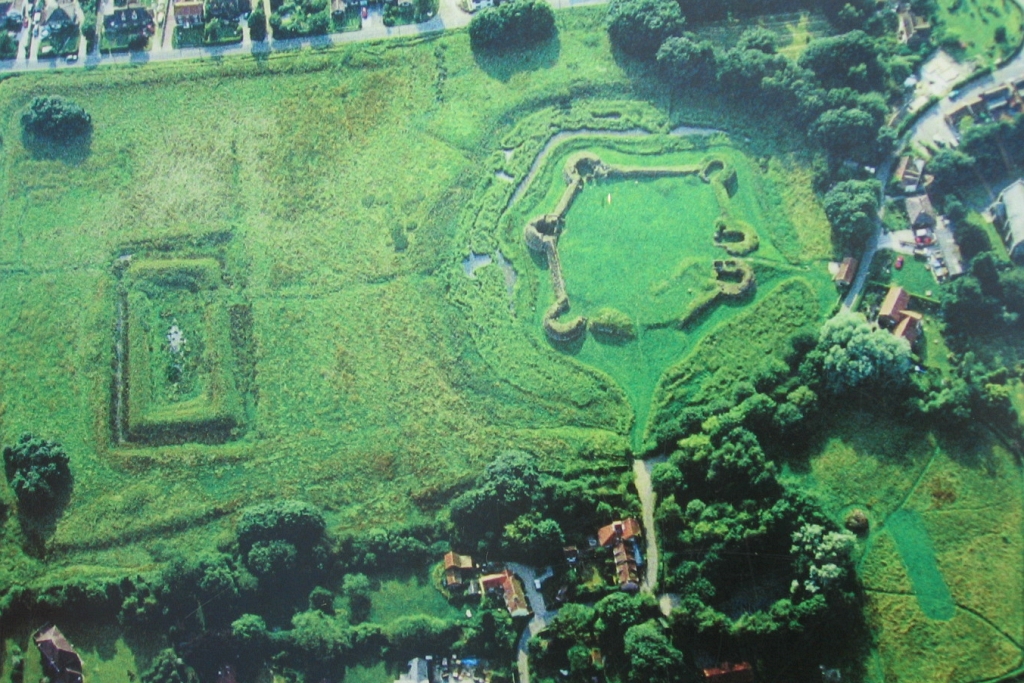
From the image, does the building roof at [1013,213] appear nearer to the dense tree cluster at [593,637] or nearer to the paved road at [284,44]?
the dense tree cluster at [593,637]

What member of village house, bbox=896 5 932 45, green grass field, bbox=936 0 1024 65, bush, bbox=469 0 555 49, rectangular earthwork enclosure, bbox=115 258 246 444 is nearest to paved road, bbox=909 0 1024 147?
green grass field, bbox=936 0 1024 65

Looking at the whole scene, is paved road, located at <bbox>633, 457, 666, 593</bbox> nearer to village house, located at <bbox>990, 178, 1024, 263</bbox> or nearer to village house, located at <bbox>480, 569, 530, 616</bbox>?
village house, located at <bbox>480, 569, 530, 616</bbox>

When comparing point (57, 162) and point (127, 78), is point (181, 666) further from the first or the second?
point (127, 78)

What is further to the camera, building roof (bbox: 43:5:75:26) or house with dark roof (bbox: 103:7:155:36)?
building roof (bbox: 43:5:75:26)

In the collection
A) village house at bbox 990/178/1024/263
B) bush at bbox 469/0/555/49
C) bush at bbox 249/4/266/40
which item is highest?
bush at bbox 249/4/266/40

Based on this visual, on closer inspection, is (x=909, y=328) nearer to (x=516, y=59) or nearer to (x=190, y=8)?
(x=516, y=59)

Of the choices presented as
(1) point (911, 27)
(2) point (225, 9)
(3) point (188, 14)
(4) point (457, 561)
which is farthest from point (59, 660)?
(1) point (911, 27)

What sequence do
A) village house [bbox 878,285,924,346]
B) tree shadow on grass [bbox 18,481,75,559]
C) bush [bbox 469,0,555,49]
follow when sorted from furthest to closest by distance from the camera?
bush [bbox 469,0,555,49]
village house [bbox 878,285,924,346]
tree shadow on grass [bbox 18,481,75,559]
